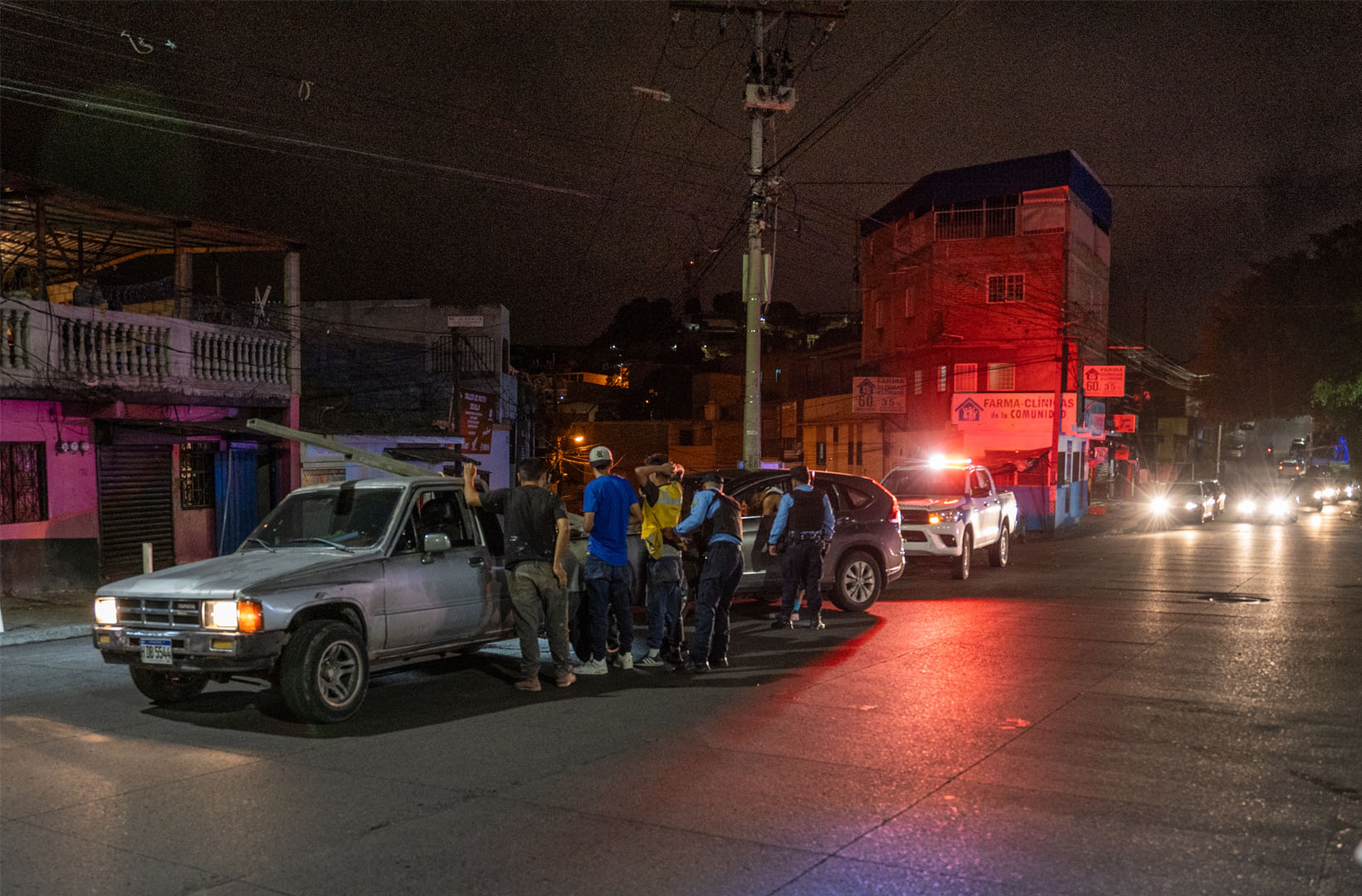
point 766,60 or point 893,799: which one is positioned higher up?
point 766,60

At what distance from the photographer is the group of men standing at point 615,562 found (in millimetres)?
8336

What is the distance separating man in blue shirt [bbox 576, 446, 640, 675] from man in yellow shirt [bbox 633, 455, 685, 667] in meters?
0.28

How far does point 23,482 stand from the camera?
14.9m

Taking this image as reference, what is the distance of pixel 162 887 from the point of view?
14.7 feet

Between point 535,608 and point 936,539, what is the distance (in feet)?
32.2

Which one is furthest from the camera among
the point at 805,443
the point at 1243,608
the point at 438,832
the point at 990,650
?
the point at 805,443

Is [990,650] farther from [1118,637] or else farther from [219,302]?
[219,302]

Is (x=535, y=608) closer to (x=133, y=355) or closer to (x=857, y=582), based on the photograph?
(x=857, y=582)

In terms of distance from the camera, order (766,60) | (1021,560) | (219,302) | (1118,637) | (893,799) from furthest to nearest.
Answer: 1. (1021,560)
2. (766,60)
3. (219,302)
4. (1118,637)
5. (893,799)

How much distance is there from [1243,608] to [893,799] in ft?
30.9

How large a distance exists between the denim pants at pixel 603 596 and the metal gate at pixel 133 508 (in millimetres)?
10178

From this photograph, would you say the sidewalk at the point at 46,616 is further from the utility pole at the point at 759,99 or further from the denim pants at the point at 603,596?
the utility pole at the point at 759,99

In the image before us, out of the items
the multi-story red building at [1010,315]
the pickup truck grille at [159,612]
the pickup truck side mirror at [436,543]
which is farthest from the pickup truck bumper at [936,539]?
the multi-story red building at [1010,315]

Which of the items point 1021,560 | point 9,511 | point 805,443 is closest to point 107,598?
point 9,511
